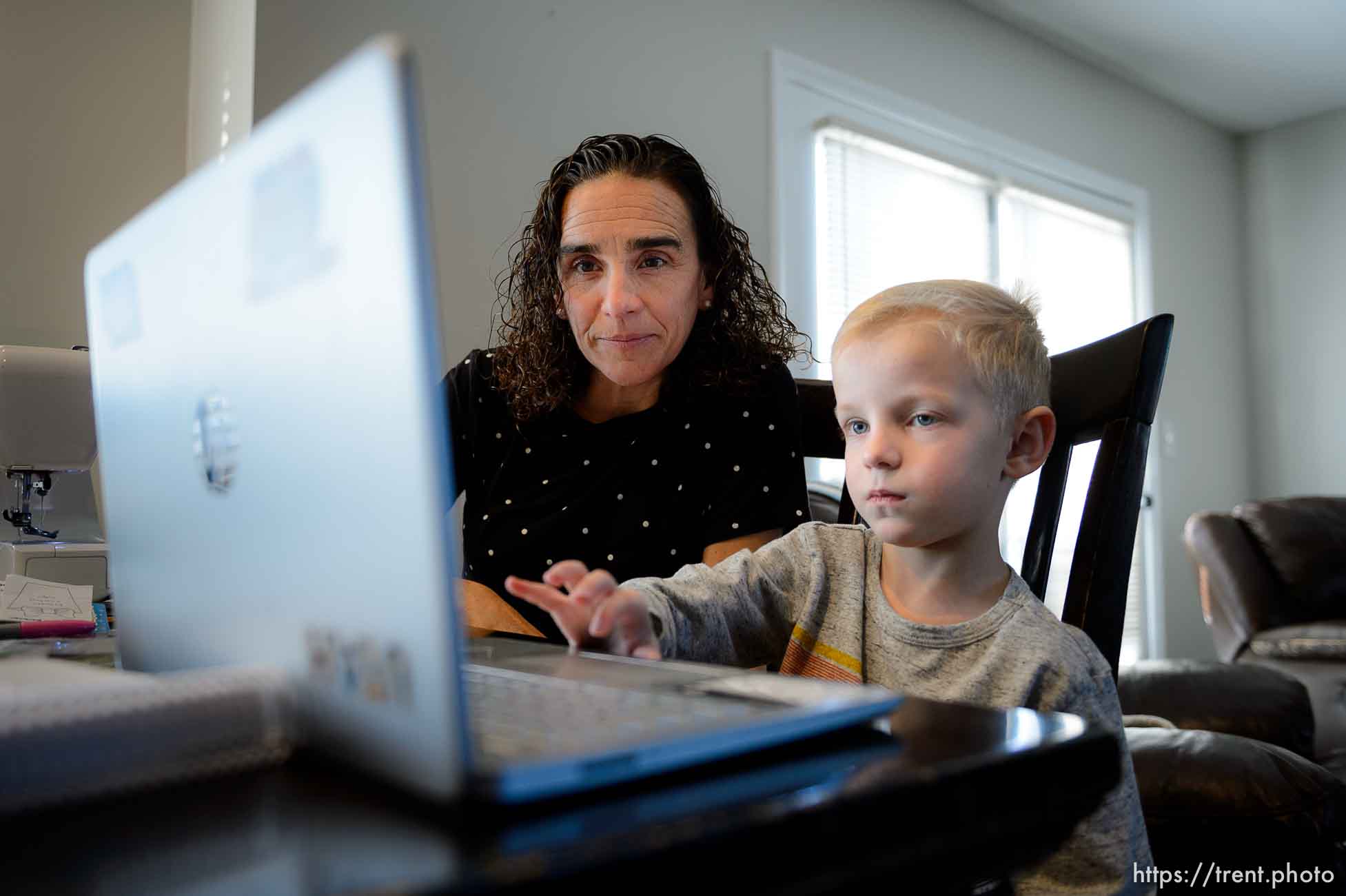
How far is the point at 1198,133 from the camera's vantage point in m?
5.38

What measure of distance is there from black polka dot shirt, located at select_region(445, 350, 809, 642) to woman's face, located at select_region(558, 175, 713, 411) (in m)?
0.08

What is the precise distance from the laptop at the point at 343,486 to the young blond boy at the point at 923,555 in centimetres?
36

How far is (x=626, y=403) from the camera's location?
55.4 inches

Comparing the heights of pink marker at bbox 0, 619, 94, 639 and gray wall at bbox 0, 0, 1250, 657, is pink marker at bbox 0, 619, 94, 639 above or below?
below

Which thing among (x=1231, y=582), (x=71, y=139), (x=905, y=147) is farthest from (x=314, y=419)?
(x=905, y=147)

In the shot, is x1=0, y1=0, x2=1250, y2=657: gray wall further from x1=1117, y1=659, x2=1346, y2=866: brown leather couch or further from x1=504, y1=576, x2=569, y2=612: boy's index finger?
x1=504, y1=576, x2=569, y2=612: boy's index finger

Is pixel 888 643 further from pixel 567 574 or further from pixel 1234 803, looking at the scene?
pixel 1234 803

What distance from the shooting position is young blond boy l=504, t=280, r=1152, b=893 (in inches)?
33.0

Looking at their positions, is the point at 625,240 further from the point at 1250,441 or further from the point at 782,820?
the point at 1250,441

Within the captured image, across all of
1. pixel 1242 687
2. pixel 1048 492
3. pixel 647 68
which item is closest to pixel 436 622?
pixel 1048 492

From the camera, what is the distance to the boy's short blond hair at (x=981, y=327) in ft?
3.17

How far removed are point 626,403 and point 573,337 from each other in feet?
0.39

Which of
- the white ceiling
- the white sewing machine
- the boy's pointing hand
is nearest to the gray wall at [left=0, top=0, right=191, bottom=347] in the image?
the white sewing machine

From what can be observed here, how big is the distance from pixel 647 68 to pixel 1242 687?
225 centimetres
